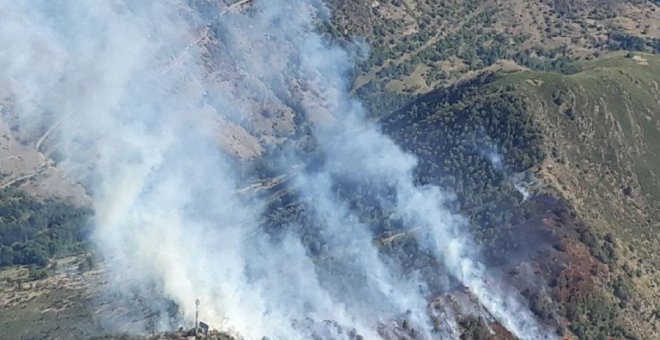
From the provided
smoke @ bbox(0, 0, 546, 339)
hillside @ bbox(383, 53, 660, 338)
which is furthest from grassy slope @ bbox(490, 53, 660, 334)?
smoke @ bbox(0, 0, 546, 339)

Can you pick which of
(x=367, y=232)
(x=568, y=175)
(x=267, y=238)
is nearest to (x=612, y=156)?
(x=568, y=175)

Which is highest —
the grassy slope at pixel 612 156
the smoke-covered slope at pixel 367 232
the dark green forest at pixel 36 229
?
the dark green forest at pixel 36 229

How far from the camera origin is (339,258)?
483 feet

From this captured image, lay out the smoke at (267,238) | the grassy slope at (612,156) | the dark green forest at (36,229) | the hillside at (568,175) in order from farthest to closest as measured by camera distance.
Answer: the dark green forest at (36,229), the grassy slope at (612,156), the hillside at (568,175), the smoke at (267,238)

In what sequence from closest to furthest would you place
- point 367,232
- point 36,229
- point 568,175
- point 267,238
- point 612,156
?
point 267,238 < point 367,232 < point 568,175 < point 612,156 < point 36,229

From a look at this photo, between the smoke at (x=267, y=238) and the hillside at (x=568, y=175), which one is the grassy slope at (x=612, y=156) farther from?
the smoke at (x=267, y=238)

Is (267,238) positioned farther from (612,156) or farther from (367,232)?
(612,156)

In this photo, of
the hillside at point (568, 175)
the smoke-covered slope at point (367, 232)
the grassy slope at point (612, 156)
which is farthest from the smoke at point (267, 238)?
the grassy slope at point (612, 156)

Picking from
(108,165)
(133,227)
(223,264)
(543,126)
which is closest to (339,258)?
(223,264)

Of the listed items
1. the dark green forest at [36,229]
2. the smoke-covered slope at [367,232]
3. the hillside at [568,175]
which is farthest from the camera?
the dark green forest at [36,229]

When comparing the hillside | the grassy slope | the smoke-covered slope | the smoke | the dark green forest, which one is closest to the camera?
the smoke

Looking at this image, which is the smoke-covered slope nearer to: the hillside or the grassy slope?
the hillside

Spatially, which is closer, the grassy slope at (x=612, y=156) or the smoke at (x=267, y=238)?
the smoke at (x=267, y=238)

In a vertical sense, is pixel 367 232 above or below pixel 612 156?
above
